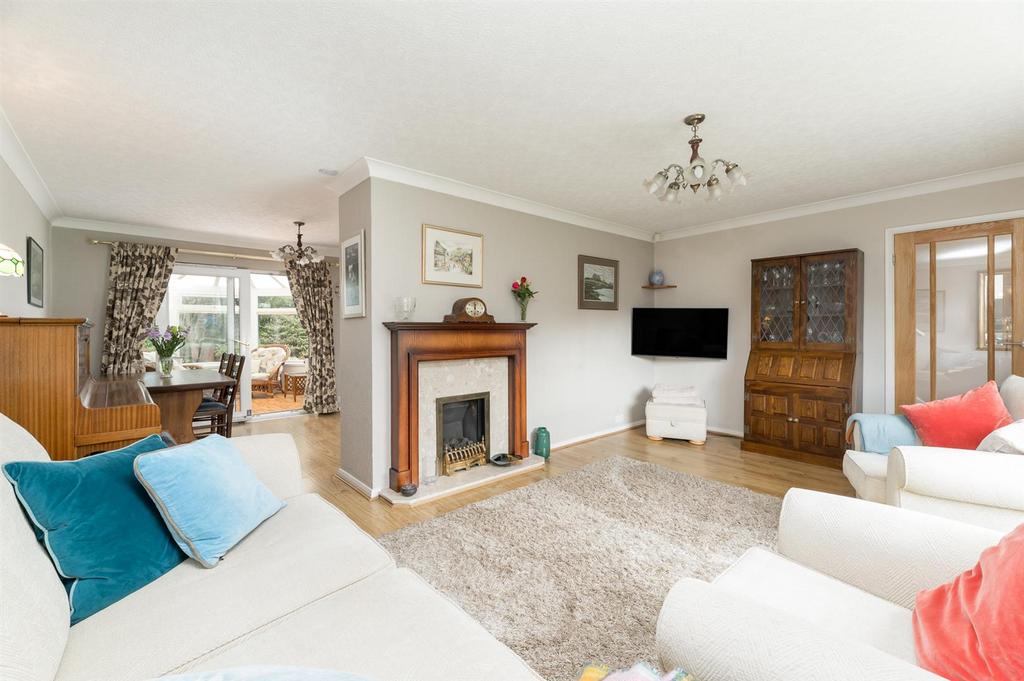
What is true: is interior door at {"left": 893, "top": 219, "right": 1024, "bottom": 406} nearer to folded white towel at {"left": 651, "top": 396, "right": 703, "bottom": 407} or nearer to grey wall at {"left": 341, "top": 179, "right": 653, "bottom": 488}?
folded white towel at {"left": 651, "top": 396, "right": 703, "bottom": 407}

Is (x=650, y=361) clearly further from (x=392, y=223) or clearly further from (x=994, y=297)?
(x=392, y=223)

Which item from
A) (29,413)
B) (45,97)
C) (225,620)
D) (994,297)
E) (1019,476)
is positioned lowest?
(225,620)

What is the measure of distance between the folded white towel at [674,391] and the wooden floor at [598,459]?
524 mm

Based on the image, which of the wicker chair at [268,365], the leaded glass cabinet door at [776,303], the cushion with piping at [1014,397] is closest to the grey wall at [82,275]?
the wicker chair at [268,365]

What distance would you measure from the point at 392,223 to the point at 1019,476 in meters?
3.60

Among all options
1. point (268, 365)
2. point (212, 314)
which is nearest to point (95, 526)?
point (212, 314)

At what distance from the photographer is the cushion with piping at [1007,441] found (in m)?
1.86

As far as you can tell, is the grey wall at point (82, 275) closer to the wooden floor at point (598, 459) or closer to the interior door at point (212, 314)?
the interior door at point (212, 314)

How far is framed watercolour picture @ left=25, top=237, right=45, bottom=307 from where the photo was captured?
334 cm

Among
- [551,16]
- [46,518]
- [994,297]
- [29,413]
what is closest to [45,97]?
[29,413]

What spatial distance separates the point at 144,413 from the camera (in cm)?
240

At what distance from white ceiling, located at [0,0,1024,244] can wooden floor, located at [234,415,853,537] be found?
248cm

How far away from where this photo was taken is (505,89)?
7.16ft

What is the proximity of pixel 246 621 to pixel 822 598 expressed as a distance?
161 cm
